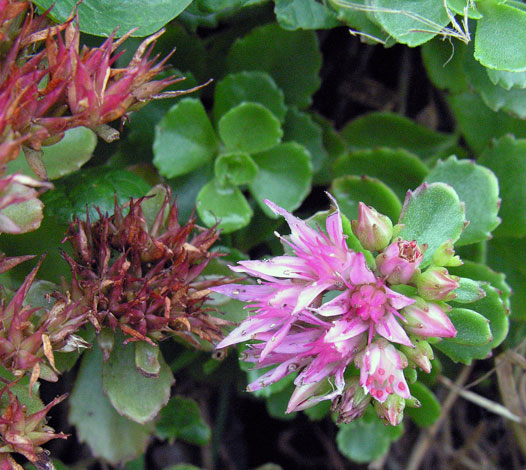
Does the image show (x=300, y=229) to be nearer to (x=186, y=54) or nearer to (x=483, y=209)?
(x=483, y=209)

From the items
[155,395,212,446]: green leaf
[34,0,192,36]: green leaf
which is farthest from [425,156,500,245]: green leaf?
[155,395,212,446]: green leaf

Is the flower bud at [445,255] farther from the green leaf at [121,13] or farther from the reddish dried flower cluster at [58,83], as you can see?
the green leaf at [121,13]

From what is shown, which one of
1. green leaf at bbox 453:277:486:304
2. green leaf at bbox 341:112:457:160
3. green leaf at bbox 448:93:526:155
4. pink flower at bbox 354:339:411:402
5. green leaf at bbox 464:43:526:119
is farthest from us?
green leaf at bbox 341:112:457:160

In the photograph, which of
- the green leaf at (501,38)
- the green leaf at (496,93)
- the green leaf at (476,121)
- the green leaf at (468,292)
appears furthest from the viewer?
the green leaf at (476,121)

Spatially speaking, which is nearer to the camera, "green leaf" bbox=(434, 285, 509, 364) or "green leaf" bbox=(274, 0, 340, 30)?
"green leaf" bbox=(434, 285, 509, 364)

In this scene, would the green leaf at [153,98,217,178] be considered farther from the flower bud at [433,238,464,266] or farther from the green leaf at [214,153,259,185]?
the flower bud at [433,238,464,266]

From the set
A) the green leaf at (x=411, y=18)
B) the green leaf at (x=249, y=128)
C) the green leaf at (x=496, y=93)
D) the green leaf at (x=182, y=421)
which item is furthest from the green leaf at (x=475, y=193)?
the green leaf at (x=182, y=421)
